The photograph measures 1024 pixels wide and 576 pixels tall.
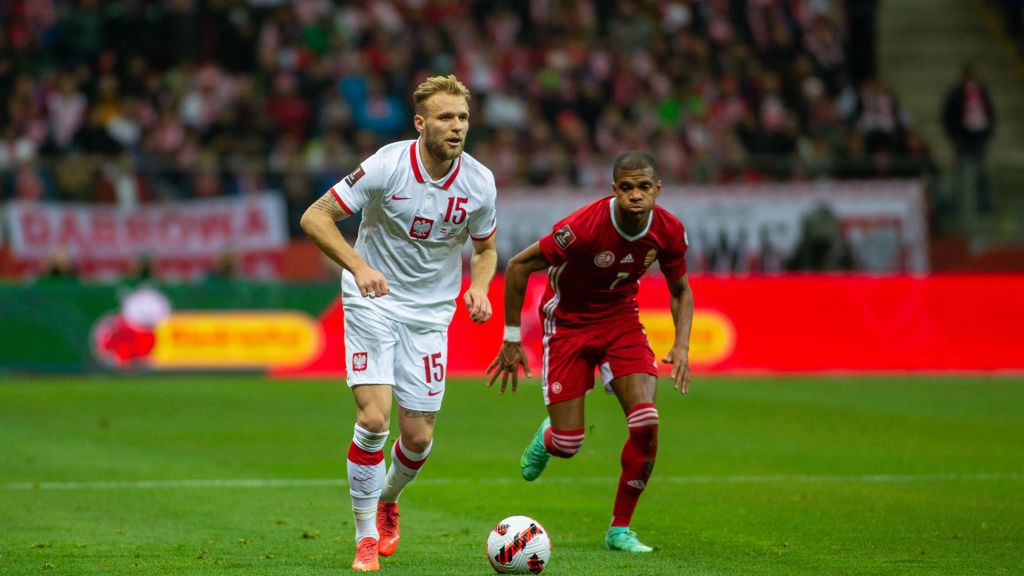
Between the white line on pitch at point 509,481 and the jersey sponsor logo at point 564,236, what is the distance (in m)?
3.37

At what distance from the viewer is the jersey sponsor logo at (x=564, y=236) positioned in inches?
341

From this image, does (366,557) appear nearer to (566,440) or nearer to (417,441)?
(417,441)

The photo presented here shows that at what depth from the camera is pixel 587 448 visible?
1374 centimetres

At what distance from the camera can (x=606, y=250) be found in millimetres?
8727

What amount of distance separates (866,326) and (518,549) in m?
15.3

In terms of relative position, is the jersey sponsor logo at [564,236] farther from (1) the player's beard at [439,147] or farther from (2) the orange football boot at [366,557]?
(2) the orange football boot at [366,557]

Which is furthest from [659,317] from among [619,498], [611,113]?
[619,498]

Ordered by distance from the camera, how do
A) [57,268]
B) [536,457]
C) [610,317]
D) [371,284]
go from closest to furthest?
[371,284] → [610,317] → [536,457] → [57,268]

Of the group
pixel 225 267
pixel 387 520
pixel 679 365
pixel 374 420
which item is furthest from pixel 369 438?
pixel 225 267

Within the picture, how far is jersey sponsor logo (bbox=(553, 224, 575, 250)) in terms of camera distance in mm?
8664

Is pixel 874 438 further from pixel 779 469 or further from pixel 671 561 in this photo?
pixel 671 561

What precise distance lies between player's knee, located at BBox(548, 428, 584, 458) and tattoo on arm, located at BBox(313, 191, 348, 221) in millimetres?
2001

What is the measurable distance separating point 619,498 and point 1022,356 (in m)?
15.0

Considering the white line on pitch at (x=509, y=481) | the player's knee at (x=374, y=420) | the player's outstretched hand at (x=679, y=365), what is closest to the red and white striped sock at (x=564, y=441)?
the player's outstretched hand at (x=679, y=365)
